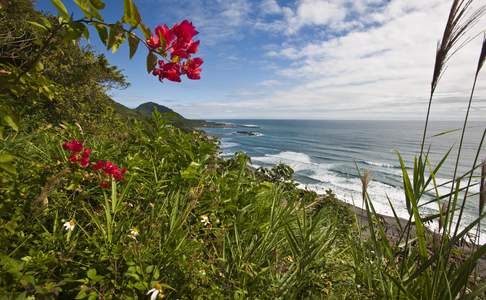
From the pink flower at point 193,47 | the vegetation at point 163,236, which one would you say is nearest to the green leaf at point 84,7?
the vegetation at point 163,236

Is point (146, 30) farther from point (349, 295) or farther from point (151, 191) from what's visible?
point (349, 295)

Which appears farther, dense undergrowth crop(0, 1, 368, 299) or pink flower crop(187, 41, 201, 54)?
dense undergrowth crop(0, 1, 368, 299)

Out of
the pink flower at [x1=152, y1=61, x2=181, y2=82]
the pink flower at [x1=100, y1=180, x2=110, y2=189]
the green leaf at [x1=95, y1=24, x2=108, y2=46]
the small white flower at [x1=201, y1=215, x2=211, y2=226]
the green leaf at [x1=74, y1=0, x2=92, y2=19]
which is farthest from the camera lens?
the small white flower at [x1=201, y1=215, x2=211, y2=226]

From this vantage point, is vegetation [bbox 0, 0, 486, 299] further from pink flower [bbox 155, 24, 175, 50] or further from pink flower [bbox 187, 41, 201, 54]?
pink flower [bbox 187, 41, 201, 54]

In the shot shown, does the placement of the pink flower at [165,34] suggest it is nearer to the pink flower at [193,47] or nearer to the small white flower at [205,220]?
the pink flower at [193,47]

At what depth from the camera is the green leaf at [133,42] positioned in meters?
0.97

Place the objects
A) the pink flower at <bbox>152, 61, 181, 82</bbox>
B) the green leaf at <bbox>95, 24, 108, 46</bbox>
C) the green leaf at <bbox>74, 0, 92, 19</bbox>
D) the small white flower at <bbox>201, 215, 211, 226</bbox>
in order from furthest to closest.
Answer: the small white flower at <bbox>201, 215, 211, 226</bbox> < the pink flower at <bbox>152, 61, 181, 82</bbox> < the green leaf at <bbox>95, 24, 108, 46</bbox> < the green leaf at <bbox>74, 0, 92, 19</bbox>

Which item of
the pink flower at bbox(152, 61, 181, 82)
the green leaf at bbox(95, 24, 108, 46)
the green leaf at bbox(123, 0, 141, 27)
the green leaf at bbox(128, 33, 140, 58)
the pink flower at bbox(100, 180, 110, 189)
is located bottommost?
the pink flower at bbox(100, 180, 110, 189)

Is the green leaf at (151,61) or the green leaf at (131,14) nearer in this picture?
the green leaf at (131,14)

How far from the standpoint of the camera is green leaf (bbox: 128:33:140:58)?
0.97 m

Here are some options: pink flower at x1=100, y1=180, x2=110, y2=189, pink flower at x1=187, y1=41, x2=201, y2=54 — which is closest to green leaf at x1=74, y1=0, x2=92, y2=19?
pink flower at x1=187, y1=41, x2=201, y2=54

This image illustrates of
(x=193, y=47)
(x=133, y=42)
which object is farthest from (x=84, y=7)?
(x=193, y=47)

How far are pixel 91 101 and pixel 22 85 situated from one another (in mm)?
9303

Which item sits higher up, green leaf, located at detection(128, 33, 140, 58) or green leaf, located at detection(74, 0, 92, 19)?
green leaf, located at detection(74, 0, 92, 19)
